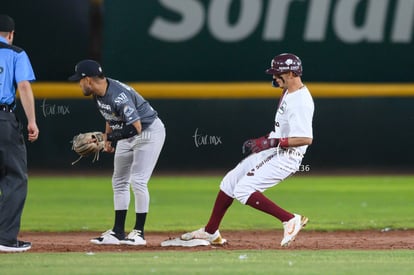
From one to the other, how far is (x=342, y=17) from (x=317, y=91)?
1250 mm

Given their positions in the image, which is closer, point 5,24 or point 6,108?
point 6,108

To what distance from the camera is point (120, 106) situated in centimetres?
927

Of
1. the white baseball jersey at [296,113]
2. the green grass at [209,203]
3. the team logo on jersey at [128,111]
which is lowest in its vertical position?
the green grass at [209,203]

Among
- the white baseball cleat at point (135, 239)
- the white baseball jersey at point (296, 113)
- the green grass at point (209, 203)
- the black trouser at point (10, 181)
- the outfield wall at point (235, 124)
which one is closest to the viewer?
the black trouser at point (10, 181)

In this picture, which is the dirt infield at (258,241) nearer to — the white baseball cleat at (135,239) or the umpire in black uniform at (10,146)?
the white baseball cleat at (135,239)

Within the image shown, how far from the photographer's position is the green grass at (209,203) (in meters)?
12.0

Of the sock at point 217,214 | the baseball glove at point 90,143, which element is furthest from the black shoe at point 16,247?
the sock at point 217,214

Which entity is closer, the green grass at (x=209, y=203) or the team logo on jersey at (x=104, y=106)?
the team logo on jersey at (x=104, y=106)

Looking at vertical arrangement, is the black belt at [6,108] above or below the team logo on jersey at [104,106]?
above

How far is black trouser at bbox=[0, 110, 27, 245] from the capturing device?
8789 millimetres

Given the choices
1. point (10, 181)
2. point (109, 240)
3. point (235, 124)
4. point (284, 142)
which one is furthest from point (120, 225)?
point (235, 124)

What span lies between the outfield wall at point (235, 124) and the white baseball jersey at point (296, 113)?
26.4 feet

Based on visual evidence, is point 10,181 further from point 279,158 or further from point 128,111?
Answer: point 279,158

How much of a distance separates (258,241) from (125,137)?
1829 millimetres
